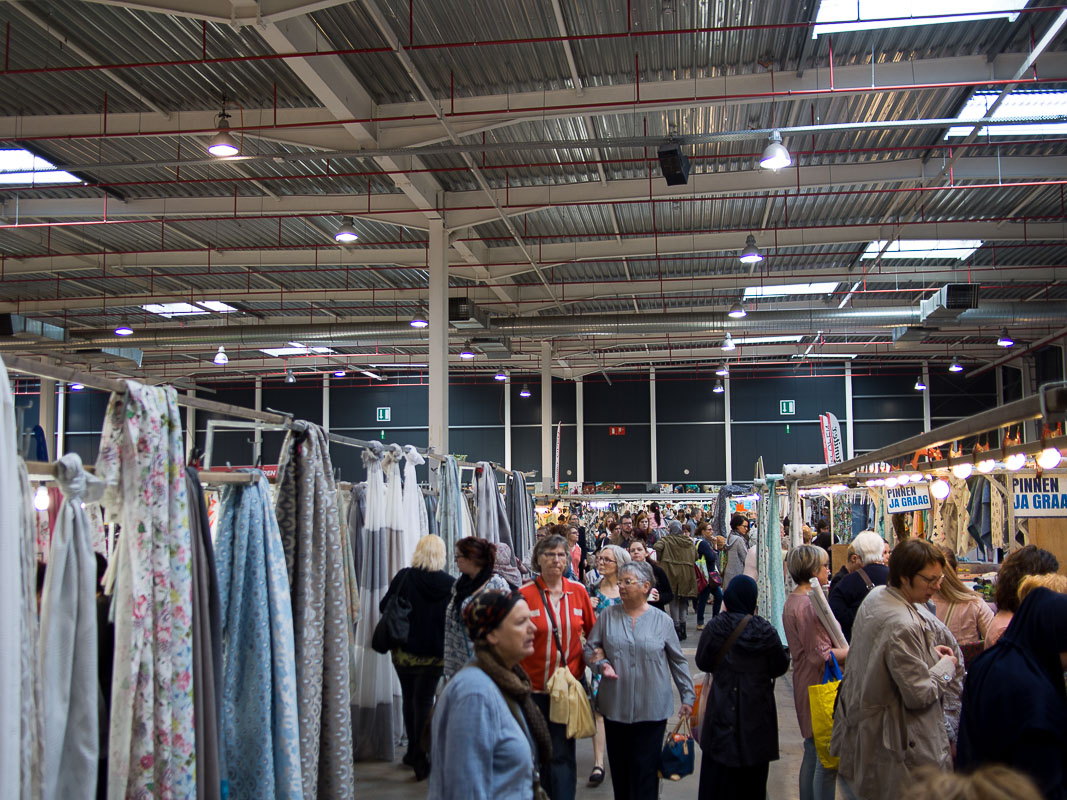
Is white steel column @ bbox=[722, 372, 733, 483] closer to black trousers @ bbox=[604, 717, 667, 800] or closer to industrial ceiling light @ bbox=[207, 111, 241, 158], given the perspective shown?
industrial ceiling light @ bbox=[207, 111, 241, 158]

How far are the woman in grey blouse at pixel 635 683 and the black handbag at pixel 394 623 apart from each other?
126 centimetres

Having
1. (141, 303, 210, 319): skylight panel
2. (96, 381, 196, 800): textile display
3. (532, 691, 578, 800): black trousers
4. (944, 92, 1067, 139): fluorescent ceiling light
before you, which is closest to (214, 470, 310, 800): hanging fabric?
(96, 381, 196, 800): textile display

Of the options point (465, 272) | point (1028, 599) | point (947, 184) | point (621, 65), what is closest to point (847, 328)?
point (947, 184)

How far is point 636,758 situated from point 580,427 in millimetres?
24011

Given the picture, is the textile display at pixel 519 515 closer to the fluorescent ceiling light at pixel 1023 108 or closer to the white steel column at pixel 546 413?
the fluorescent ceiling light at pixel 1023 108

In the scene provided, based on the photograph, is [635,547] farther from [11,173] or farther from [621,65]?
[11,173]

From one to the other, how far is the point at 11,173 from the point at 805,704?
1160cm

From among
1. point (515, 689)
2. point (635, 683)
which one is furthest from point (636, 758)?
point (515, 689)

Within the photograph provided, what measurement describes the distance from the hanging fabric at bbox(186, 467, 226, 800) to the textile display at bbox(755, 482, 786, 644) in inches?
251

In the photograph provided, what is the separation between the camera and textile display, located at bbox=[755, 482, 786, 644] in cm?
866

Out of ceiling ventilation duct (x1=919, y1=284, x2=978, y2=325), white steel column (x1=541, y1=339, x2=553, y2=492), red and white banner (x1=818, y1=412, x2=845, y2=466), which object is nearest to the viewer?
ceiling ventilation duct (x1=919, y1=284, x2=978, y2=325)

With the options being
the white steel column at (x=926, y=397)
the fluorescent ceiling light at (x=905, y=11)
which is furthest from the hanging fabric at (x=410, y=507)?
the white steel column at (x=926, y=397)

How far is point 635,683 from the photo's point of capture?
4.64 m

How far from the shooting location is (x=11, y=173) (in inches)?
462
